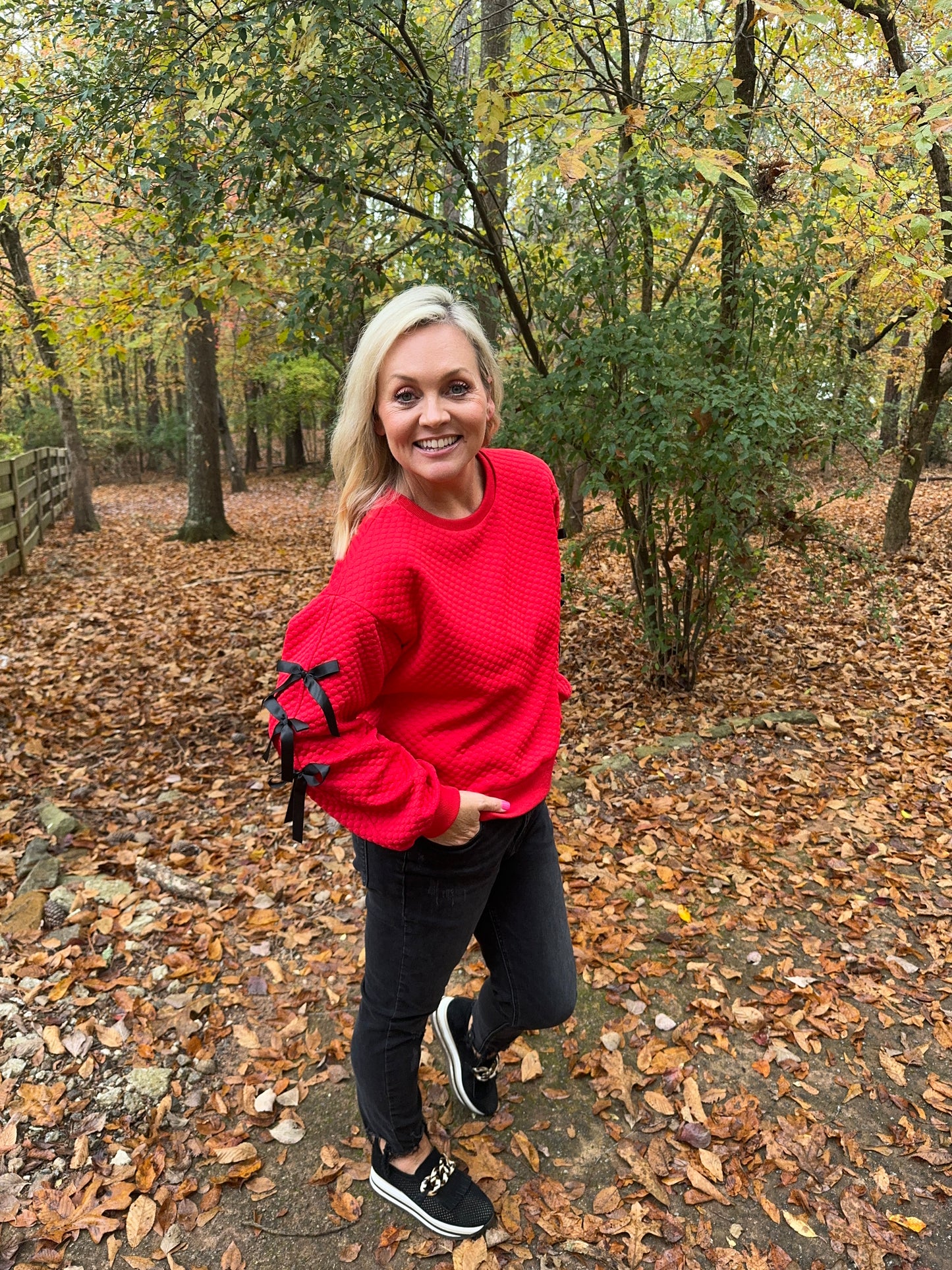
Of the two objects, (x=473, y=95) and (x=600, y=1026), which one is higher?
(x=473, y=95)

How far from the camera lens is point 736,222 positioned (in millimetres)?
4129

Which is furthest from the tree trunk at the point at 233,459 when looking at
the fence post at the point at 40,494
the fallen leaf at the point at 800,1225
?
the fallen leaf at the point at 800,1225

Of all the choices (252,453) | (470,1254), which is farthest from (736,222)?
(252,453)

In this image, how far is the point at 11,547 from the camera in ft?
29.3

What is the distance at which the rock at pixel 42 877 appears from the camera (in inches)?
134

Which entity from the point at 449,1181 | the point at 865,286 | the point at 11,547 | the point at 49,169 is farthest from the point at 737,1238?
the point at 11,547

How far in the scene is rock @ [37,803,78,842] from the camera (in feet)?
12.6

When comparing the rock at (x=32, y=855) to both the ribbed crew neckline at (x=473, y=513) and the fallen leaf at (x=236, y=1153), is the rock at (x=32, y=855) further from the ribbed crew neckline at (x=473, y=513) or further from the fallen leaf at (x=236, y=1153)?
the ribbed crew neckline at (x=473, y=513)

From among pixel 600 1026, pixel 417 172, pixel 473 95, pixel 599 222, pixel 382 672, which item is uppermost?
pixel 473 95

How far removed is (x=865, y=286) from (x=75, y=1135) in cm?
860

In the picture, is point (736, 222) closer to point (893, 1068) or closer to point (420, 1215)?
point (893, 1068)

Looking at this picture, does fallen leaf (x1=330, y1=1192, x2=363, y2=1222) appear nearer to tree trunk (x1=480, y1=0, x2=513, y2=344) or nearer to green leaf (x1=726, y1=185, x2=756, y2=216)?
green leaf (x1=726, y1=185, x2=756, y2=216)

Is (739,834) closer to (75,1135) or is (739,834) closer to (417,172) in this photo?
(75,1135)

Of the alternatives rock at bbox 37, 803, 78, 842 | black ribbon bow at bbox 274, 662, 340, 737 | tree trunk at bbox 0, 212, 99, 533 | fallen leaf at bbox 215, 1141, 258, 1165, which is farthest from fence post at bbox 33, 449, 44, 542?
black ribbon bow at bbox 274, 662, 340, 737
